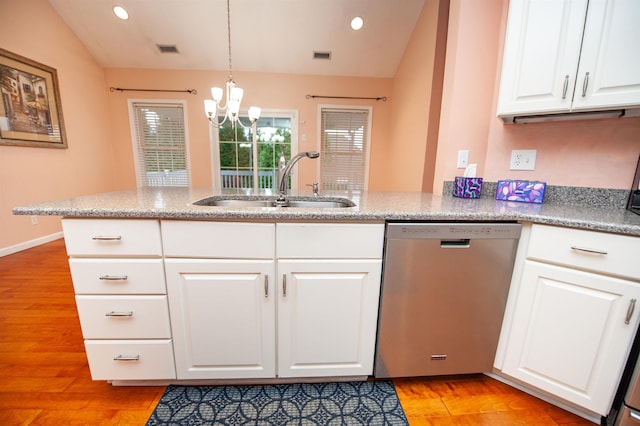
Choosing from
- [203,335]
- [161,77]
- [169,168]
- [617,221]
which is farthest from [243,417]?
[161,77]

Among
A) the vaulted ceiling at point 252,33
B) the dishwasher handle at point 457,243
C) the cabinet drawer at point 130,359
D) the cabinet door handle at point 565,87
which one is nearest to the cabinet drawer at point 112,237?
the cabinet drawer at point 130,359

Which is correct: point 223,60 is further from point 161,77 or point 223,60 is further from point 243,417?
point 243,417

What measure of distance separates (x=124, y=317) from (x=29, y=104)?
142 inches

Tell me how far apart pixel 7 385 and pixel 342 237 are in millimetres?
1792

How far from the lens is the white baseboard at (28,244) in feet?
9.09

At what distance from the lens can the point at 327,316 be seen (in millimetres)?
1117

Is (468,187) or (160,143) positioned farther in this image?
(160,143)

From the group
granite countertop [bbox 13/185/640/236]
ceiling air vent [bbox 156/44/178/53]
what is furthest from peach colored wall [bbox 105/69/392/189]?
granite countertop [bbox 13/185/640/236]

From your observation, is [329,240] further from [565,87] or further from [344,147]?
[344,147]

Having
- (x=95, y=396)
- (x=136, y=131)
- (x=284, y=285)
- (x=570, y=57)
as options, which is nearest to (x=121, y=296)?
(x=95, y=396)

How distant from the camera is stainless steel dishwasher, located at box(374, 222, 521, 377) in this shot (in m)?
1.07

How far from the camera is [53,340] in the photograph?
1.53 meters

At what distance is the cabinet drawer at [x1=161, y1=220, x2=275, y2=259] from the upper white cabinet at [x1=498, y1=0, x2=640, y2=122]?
1.42m

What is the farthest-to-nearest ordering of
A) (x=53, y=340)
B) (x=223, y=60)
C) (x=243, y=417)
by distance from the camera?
(x=223, y=60), (x=53, y=340), (x=243, y=417)
